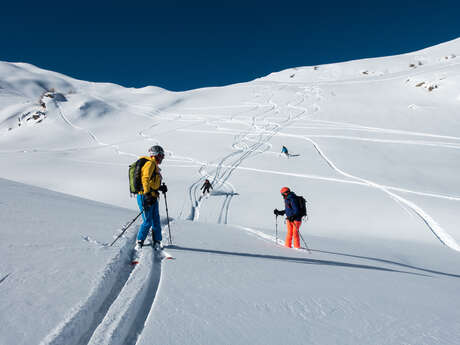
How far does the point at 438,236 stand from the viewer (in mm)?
10008

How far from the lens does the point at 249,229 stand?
841 cm

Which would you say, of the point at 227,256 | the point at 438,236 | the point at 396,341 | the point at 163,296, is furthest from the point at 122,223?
the point at 438,236

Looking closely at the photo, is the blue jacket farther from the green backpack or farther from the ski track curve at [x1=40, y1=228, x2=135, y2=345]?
the ski track curve at [x1=40, y1=228, x2=135, y2=345]

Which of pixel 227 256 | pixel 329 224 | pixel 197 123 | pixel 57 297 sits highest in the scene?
pixel 197 123

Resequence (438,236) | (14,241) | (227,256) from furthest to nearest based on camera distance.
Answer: (438,236)
(227,256)
(14,241)

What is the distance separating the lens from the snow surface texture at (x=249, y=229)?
221 centimetres

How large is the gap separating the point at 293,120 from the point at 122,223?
29.8 metres

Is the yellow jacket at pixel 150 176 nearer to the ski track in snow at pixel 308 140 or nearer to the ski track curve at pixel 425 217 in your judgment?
the ski track in snow at pixel 308 140

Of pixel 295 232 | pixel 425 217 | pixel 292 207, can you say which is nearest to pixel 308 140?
pixel 425 217

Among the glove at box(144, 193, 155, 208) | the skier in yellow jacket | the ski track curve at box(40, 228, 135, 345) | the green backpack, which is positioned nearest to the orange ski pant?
the skier in yellow jacket

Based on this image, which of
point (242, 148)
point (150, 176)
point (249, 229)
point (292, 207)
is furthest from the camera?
point (242, 148)

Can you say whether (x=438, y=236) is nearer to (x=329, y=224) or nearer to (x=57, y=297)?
(x=329, y=224)

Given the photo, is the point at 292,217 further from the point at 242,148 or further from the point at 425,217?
the point at 242,148

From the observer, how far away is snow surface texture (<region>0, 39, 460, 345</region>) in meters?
2.21
